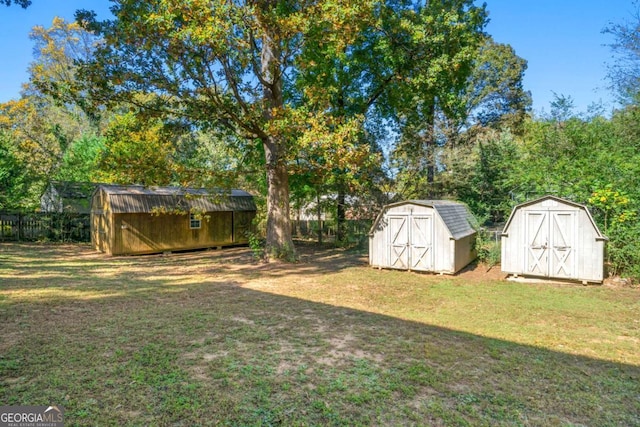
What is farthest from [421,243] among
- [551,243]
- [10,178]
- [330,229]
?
[10,178]

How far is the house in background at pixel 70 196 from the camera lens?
736 inches

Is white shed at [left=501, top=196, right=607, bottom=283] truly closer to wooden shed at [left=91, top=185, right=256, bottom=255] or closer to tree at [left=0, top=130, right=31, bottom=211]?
Answer: wooden shed at [left=91, top=185, right=256, bottom=255]

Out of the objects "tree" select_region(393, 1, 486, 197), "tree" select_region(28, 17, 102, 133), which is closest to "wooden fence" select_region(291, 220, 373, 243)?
"tree" select_region(393, 1, 486, 197)

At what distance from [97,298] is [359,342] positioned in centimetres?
556

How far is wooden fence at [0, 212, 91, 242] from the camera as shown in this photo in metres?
17.7

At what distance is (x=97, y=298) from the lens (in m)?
7.30

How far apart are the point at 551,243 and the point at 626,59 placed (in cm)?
1029

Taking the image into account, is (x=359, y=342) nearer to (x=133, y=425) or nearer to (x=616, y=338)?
(x=133, y=425)

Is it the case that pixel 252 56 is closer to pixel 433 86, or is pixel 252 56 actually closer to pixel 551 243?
pixel 433 86

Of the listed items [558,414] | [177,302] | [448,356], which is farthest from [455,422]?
[177,302]

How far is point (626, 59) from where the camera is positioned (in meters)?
14.0

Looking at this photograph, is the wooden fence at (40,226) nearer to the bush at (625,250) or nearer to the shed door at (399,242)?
the shed door at (399,242)

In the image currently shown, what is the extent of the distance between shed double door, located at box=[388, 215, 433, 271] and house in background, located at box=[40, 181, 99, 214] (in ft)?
51.2

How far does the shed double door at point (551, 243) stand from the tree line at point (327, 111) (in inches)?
47.5
